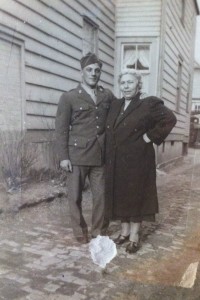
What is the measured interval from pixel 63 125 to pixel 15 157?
0.86 metres

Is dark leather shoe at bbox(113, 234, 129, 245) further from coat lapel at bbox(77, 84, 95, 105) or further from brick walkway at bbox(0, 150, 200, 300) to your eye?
coat lapel at bbox(77, 84, 95, 105)

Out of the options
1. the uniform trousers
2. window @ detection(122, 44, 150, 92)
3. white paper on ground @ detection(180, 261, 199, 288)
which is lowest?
white paper on ground @ detection(180, 261, 199, 288)

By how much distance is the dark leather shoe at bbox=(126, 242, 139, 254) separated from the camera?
9.10 feet

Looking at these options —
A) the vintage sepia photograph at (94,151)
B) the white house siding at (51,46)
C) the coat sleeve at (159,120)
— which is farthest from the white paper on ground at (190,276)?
the white house siding at (51,46)

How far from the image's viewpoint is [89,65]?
2.75 m

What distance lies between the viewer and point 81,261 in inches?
101

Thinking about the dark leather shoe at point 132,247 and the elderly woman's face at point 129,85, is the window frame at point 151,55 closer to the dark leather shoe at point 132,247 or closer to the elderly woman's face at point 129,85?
the elderly woman's face at point 129,85

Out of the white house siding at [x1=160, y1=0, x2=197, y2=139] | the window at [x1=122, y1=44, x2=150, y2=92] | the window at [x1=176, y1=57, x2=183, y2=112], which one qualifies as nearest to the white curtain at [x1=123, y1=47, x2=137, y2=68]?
the window at [x1=122, y1=44, x2=150, y2=92]

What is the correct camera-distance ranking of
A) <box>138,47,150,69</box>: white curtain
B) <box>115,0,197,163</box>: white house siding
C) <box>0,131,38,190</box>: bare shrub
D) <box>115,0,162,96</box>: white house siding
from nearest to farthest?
<box>0,131,38,190</box>: bare shrub → <box>115,0,162,96</box>: white house siding → <box>115,0,197,163</box>: white house siding → <box>138,47,150,69</box>: white curtain

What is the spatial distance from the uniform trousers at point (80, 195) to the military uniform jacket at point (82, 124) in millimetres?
98

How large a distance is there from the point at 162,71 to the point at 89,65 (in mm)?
2024

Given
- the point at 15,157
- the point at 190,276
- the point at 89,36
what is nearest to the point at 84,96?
the point at 15,157

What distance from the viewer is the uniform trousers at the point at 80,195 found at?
2.89m

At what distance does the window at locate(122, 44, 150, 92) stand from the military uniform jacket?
4.97ft
